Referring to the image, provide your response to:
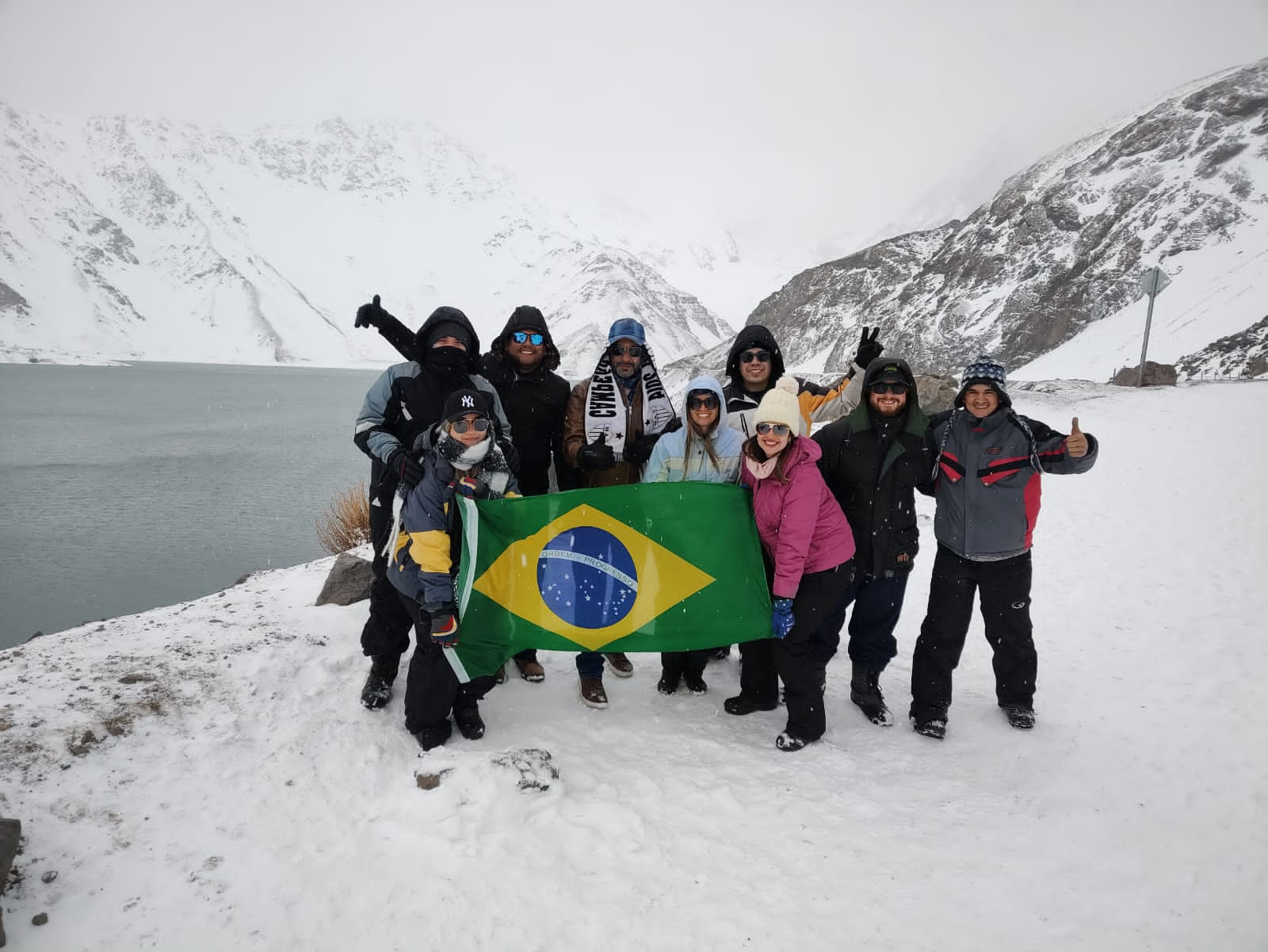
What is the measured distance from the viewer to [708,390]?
4.02 m

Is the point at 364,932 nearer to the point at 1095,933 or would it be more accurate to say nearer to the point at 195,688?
the point at 195,688

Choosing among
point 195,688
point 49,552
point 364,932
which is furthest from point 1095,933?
point 49,552

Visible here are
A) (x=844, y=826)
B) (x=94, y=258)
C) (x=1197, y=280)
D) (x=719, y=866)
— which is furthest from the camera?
(x=94, y=258)

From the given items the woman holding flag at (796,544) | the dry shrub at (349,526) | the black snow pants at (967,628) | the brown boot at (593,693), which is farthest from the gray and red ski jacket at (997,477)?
the dry shrub at (349,526)

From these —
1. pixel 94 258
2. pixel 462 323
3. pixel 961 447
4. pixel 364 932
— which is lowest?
pixel 364 932

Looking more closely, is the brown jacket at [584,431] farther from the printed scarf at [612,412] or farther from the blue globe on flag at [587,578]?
the blue globe on flag at [587,578]

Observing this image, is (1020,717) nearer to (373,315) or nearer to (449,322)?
(449,322)

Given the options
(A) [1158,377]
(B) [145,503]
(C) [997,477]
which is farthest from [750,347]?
(A) [1158,377]

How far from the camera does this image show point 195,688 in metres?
4.01

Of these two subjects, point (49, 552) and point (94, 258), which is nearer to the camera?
point (49, 552)

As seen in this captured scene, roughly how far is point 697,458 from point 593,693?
1.72 m

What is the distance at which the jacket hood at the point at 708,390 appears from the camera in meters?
4.02

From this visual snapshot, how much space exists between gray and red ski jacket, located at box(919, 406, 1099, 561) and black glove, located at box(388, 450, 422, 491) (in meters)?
3.19

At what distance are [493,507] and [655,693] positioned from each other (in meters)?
1.80
